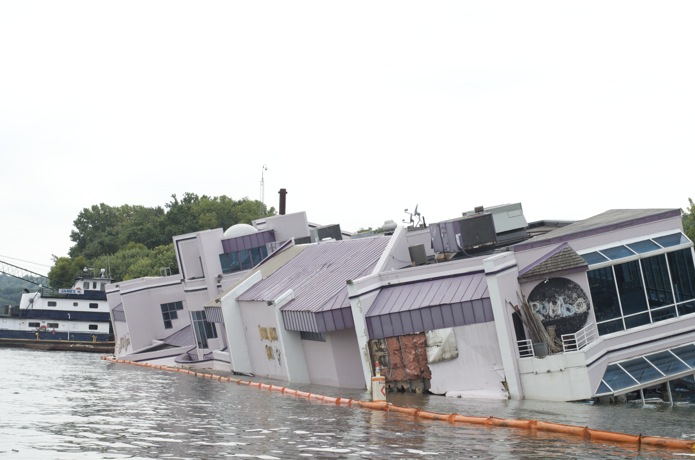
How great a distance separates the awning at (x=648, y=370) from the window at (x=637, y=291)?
1.28m

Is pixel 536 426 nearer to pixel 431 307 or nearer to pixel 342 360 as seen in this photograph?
pixel 431 307

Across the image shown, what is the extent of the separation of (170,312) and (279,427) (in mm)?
52573

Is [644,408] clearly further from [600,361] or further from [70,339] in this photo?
[70,339]

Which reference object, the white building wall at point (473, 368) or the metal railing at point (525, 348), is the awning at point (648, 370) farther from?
the white building wall at point (473, 368)

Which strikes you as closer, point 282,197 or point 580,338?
point 580,338

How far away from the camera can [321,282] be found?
42.9m

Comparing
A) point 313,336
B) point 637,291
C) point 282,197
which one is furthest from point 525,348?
point 282,197

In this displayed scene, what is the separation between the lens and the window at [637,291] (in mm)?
33156

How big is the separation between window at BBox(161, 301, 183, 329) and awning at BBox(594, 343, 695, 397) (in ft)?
159

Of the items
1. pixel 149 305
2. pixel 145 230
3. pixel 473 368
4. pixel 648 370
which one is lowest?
pixel 648 370

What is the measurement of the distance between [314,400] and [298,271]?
16.1 metres

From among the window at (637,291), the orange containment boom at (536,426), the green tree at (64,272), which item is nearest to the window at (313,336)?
the orange containment boom at (536,426)

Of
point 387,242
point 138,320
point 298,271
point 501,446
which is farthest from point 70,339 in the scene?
point 501,446

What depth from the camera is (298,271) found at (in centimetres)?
4912
